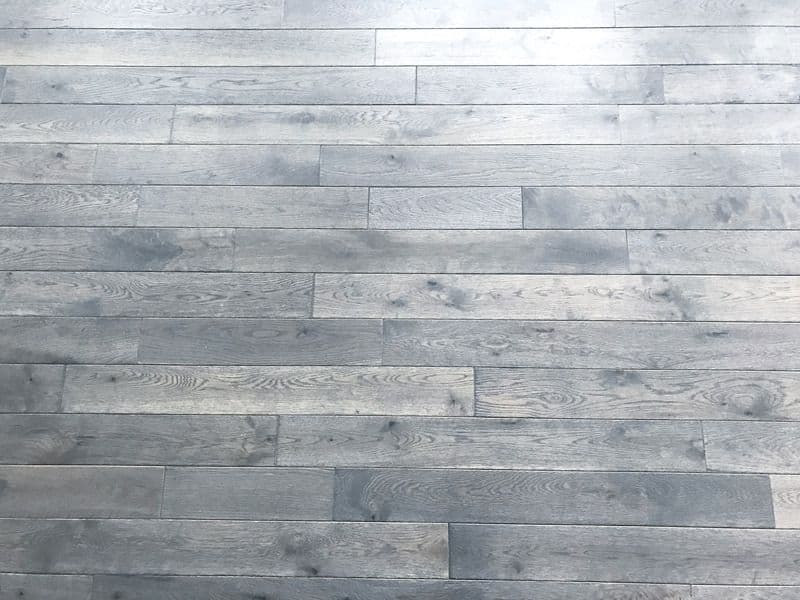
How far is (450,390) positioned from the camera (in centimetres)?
216

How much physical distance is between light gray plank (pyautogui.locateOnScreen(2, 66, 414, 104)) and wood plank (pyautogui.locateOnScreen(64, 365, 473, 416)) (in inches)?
33.9

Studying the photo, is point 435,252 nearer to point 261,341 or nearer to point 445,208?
point 445,208

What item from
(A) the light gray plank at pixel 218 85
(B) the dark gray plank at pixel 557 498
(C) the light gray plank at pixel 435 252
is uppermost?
(A) the light gray plank at pixel 218 85

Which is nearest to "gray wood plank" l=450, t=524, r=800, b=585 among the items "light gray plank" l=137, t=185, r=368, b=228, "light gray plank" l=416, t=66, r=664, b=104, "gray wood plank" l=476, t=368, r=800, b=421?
"gray wood plank" l=476, t=368, r=800, b=421

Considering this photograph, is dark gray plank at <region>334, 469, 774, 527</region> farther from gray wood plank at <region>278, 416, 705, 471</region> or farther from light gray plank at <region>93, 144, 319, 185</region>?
light gray plank at <region>93, 144, 319, 185</region>

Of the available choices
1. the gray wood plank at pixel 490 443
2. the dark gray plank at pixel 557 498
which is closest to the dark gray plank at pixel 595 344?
the gray wood plank at pixel 490 443

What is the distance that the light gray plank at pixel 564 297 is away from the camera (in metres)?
2.22

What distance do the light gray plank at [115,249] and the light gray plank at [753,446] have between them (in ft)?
4.65

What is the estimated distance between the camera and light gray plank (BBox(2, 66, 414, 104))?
248 cm

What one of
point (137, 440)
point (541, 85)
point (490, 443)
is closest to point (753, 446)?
point (490, 443)

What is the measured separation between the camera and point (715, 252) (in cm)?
227

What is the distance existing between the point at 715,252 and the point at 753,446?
0.55m

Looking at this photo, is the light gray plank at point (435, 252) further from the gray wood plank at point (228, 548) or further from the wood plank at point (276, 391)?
the gray wood plank at point (228, 548)

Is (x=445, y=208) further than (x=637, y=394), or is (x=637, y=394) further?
(x=445, y=208)
